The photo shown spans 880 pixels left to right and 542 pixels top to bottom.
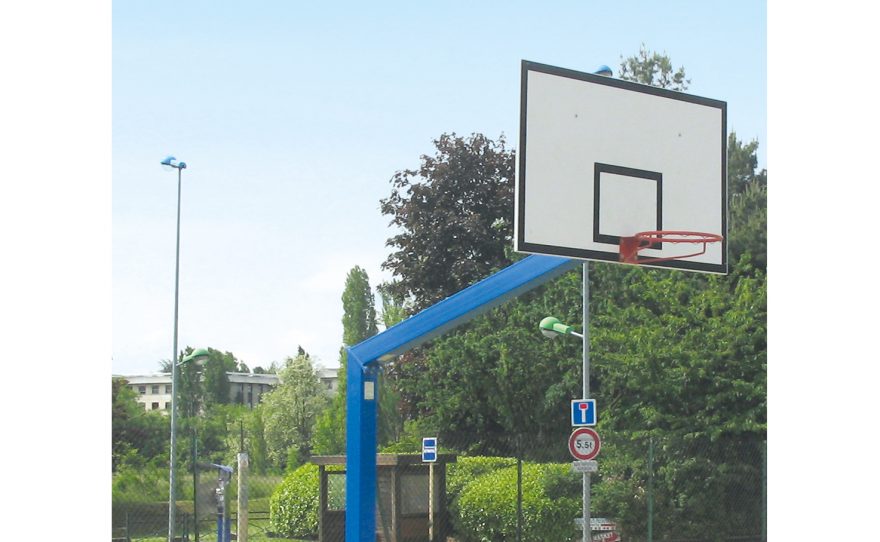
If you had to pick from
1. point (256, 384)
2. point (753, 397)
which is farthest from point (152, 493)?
point (256, 384)

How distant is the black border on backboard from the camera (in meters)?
8.25

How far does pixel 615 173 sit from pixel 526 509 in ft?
43.9

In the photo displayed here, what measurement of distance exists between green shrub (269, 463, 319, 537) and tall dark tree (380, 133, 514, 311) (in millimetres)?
10548

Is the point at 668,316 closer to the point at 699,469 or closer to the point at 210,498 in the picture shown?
the point at 699,469

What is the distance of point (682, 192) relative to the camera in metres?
8.78

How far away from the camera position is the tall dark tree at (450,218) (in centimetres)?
3394

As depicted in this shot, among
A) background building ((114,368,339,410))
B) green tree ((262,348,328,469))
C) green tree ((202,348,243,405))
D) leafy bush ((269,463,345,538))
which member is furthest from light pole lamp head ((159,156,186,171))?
background building ((114,368,339,410))

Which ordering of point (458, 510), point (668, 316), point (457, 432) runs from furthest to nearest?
point (457, 432) → point (668, 316) → point (458, 510)

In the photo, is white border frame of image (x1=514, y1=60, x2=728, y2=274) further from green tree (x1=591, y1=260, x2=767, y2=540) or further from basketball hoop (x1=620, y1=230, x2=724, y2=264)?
green tree (x1=591, y1=260, x2=767, y2=540)

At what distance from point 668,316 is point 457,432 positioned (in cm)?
781

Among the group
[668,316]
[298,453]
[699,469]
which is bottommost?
[298,453]

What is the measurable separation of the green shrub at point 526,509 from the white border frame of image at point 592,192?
12.6 metres

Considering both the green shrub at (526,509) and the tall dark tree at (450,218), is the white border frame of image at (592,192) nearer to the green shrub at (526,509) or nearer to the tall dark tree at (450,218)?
the green shrub at (526,509)
